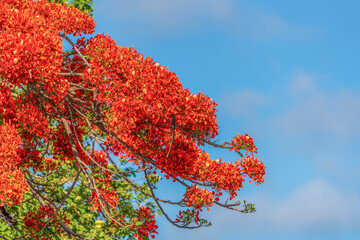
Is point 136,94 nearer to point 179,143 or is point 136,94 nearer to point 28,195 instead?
point 179,143

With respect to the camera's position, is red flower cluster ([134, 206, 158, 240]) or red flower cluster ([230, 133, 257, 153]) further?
red flower cluster ([134, 206, 158, 240])

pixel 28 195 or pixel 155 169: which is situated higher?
pixel 28 195

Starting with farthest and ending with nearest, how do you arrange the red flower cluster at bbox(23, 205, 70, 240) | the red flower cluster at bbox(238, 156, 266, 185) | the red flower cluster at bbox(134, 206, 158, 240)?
the red flower cluster at bbox(23, 205, 70, 240)
the red flower cluster at bbox(134, 206, 158, 240)
the red flower cluster at bbox(238, 156, 266, 185)

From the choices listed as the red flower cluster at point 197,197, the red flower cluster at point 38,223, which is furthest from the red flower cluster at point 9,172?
the red flower cluster at point 197,197

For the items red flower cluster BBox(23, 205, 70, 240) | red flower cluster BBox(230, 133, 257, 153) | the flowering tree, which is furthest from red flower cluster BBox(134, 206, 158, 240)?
red flower cluster BBox(230, 133, 257, 153)

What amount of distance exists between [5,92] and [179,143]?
310cm

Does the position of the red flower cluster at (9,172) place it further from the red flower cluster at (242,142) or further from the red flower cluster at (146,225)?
the red flower cluster at (242,142)

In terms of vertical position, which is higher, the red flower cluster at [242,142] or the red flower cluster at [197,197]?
the red flower cluster at [242,142]

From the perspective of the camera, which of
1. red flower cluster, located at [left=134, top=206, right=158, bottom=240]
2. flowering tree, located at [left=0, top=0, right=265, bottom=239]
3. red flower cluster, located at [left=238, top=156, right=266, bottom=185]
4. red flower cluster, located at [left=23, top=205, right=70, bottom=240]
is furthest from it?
red flower cluster, located at [left=23, top=205, right=70, bottom=240]

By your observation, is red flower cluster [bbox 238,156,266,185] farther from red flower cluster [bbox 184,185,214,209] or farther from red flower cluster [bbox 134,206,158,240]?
red flower cluster [bbox 134,206,158,240]

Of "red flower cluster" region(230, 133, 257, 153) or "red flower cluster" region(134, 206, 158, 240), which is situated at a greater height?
→ "red flower cluster" region(230, 133, 257, 153)

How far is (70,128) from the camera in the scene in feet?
32.0

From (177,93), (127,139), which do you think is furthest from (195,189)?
(177,93)

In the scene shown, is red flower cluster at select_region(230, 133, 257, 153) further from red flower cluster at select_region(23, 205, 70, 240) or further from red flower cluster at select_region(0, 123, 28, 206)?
red flower cluster at select_region(23, 205, 70, 240)
